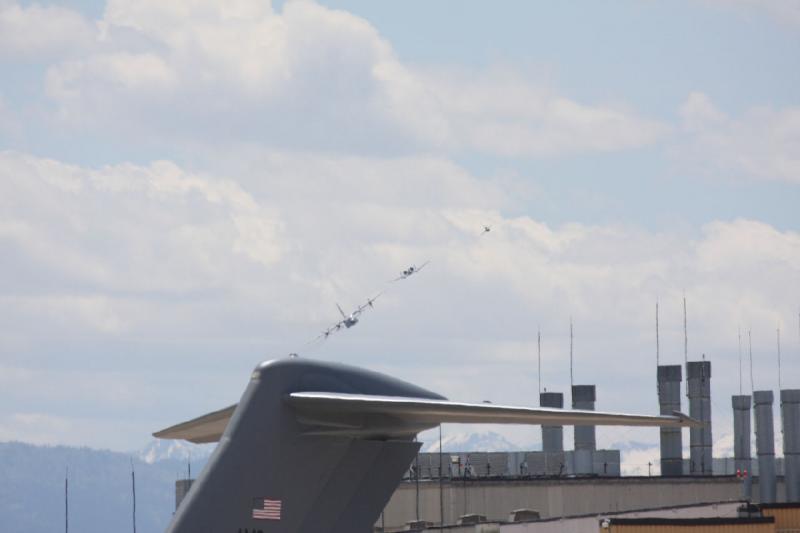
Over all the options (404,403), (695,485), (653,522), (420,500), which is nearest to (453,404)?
(404,403)

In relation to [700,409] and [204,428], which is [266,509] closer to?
[204,428]

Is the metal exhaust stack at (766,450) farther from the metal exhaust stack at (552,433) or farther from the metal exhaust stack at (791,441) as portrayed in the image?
the metal exhaust stack at (552,433)

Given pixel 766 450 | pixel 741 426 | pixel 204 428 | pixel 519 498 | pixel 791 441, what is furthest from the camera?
pixel 741 426

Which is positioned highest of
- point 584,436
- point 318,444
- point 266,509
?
point 584,436

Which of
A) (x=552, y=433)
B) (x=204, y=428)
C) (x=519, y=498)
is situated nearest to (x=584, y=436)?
(x=552, y=433)

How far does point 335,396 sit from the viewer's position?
2108 cm

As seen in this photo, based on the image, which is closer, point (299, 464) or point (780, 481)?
point (299, 464)

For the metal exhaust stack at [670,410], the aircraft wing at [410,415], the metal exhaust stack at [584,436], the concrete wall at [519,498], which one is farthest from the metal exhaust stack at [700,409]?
the aircraft wing at [410,415]

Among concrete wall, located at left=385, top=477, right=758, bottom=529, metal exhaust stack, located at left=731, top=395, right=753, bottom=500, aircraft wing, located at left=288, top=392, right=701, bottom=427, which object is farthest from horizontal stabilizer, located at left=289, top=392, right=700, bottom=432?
metal exhaust stack, located at left=731, top=395, right=753, bottom=500

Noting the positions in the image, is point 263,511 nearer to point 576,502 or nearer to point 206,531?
point 206,531

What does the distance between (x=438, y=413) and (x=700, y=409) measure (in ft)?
262

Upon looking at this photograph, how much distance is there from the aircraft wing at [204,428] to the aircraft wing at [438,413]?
1939mm

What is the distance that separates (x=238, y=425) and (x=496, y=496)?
62441 mm

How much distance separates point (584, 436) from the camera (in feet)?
319
